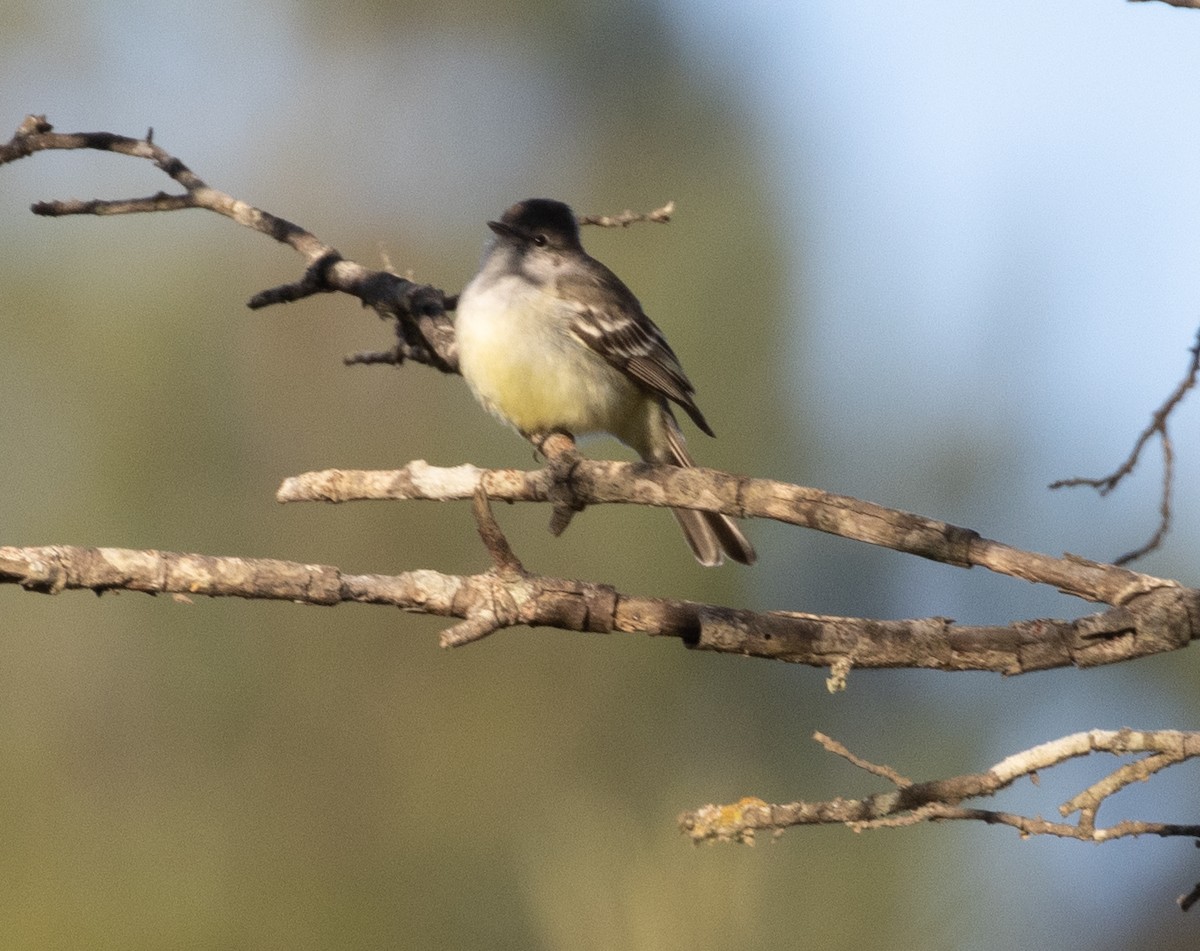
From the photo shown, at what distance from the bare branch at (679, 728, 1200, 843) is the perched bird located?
3054 mm

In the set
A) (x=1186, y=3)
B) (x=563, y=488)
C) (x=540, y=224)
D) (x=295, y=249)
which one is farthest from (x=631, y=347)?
(x=1186, y=3)

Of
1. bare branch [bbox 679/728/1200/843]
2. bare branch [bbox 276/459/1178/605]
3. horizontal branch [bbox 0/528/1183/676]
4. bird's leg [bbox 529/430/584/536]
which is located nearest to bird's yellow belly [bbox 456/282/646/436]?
bird's leg [bbox 529/430/584/536]

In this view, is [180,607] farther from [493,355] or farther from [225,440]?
[493,355]

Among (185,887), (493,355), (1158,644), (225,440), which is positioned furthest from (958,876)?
(225,440)

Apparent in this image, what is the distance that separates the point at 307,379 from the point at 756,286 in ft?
17.2

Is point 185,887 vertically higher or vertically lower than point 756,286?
lower

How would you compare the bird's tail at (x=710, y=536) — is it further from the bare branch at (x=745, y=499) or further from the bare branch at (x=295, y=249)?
the bare branch at (x=745, y=499)

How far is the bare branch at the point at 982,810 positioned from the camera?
307cm

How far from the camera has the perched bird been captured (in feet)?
21.1

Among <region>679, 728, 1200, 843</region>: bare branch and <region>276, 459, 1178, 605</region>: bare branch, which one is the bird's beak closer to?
<region>276, 459, 1178, 605</region>: bare branch

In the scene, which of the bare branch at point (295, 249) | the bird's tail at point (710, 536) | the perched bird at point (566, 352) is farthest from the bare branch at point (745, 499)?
the bird's tail at point (710, 536)

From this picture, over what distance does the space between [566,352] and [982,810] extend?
3999 millimetres

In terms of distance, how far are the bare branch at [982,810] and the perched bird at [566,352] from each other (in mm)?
3054

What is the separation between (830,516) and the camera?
362cm
